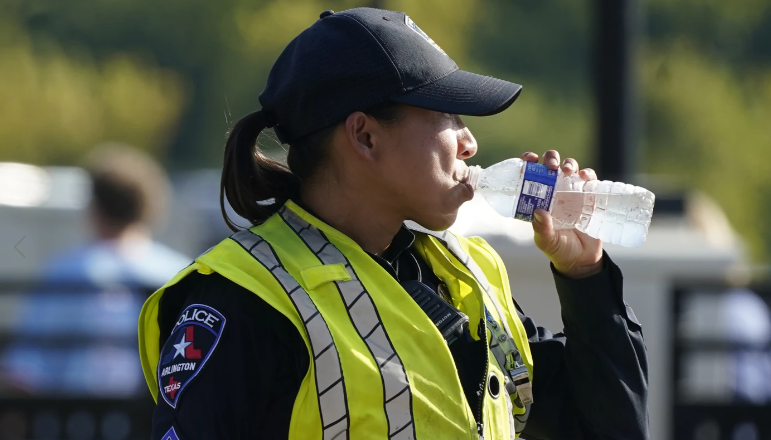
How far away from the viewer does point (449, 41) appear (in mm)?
12117

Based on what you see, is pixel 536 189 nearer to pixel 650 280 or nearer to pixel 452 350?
pixel 452 350

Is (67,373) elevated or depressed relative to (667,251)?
depressed

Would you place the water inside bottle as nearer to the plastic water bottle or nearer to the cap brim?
the plastic water bottle

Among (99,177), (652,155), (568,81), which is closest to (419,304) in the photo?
(99,177)

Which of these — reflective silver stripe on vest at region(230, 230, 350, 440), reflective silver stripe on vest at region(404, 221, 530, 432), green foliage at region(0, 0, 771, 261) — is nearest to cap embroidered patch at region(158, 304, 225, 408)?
reflective silver stripe on vest at region(230, 230, 350, 440)

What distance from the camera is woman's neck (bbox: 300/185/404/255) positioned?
2061mm

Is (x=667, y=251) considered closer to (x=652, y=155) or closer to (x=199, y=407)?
(x=199, y=407)

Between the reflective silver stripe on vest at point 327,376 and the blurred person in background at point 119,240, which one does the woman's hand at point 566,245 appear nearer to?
the reflective silver stripe on vest at point 327,376

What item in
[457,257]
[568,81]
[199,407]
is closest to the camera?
[199,407]

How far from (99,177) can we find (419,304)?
3.78m

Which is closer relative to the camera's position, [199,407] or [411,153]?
[199,407]

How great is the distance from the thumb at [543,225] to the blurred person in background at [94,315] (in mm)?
3377

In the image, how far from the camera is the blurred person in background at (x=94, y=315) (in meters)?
5.04

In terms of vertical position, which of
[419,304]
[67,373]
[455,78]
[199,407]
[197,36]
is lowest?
[67,373]
